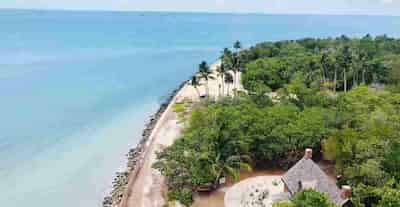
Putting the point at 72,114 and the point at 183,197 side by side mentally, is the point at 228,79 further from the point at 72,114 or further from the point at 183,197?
the point at 183,197

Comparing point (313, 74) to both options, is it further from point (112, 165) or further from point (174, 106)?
point (112, 165)

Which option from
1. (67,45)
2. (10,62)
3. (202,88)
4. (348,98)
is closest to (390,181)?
(348,98)

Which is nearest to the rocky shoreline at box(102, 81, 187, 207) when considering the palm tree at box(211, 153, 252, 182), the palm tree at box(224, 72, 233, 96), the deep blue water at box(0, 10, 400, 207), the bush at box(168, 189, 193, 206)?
the deep blue water at box(0, 10, 400, 207)

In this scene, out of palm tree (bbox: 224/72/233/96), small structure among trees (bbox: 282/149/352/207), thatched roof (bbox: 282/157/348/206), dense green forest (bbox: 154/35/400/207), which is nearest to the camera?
small structure among trees (bbox: 282/149/352/207)

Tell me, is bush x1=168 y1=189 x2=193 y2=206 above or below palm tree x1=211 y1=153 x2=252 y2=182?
below

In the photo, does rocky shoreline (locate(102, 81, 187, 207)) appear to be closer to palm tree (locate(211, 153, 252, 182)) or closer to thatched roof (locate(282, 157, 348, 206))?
palm tree (locate(211, 153, 252, 182))

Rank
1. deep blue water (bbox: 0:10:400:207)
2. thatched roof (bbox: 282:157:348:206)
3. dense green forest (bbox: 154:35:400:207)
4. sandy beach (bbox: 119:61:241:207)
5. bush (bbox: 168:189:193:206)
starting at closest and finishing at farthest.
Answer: thatched roof (bbox: 282:157:348:206)
bush (bbox: 168:189:193:206)
dense green forest (bbox: 154:35:400:207)
sandy beach (bbox: 119:61:241:207)
deep blue water (bbox: 0:10:400:207)

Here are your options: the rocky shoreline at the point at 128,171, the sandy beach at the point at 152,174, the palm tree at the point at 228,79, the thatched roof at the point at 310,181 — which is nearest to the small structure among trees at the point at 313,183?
the thatched roof at the point at 310,181
